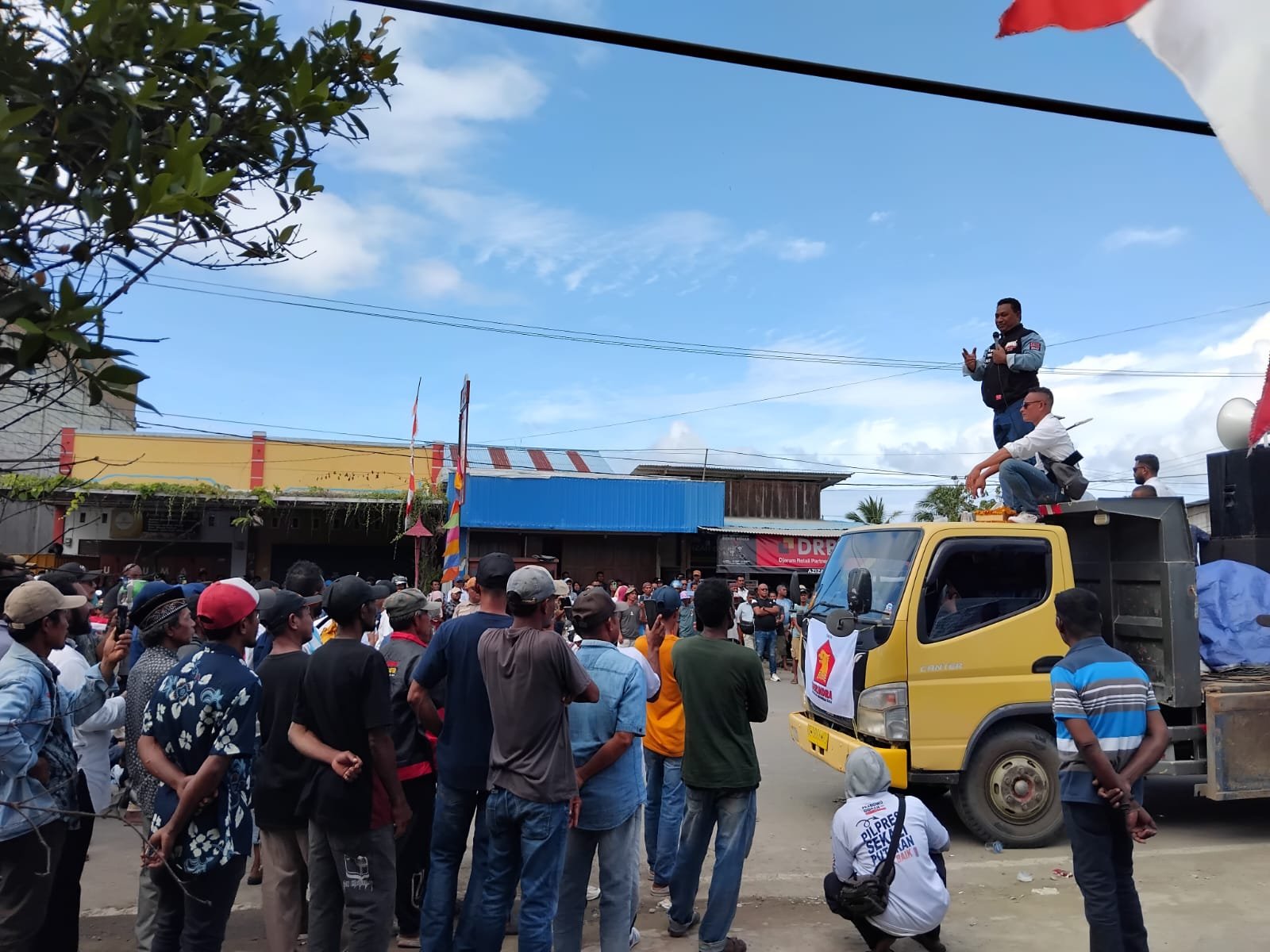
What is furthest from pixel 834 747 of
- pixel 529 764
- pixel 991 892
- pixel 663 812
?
pixel 529 764

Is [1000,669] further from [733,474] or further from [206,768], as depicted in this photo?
[733,474]

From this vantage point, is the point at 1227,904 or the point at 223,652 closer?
the point at 223,652

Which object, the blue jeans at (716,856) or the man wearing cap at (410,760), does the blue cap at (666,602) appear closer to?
the blue jeans at (716,856)

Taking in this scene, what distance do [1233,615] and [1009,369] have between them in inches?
97.5

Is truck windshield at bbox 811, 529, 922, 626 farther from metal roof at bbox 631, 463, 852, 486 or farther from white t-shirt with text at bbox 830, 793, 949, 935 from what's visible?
metal roof at bbox 631, 463, 852, 486

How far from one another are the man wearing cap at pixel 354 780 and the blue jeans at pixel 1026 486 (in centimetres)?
515

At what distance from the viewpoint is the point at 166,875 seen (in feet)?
11.5

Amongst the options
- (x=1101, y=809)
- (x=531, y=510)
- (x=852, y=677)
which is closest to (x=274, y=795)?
(x=1101, y=809)

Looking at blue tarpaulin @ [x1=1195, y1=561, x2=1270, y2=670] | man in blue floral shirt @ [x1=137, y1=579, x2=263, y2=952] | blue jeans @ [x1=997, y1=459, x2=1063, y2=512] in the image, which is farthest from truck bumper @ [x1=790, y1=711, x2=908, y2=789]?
man in blue floral shirt @ [x1=137, y1=579, x2=263, y2=952]

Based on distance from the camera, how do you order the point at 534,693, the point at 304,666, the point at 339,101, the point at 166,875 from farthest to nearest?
the point at 304,666 → the point at 534,693 → the point at 166,875 → the point at 339,101

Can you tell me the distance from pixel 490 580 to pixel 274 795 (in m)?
1.30

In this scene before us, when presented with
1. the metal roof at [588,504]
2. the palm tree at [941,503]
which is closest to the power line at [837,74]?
the metal roof at [588,504]

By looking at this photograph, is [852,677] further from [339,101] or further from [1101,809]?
[339,101]

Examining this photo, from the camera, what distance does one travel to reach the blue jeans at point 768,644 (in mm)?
16359
